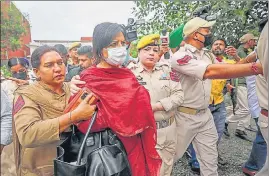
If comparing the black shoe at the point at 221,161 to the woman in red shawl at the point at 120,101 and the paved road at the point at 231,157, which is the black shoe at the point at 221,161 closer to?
the paved road at the point at 231,157

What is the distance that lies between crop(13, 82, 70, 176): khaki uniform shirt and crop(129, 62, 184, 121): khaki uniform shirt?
1129 mm

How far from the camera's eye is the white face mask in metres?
1.67

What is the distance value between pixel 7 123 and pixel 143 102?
3.06 feet

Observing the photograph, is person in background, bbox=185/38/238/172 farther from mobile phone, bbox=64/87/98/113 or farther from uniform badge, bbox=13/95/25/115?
uniform badge, bbox=13/95/25/115

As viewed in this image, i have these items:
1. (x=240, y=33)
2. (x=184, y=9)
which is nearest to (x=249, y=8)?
(x=240, y=33)

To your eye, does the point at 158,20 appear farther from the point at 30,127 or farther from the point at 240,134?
the point at 30,127

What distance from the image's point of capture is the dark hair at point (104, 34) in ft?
5.49

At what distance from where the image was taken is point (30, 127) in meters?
1.50

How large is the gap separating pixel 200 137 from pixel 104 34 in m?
1.62

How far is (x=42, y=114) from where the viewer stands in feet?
5.33

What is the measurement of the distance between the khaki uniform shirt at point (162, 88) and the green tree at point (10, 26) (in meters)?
1.26

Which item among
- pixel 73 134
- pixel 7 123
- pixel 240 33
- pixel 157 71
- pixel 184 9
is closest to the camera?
pixel 73 134

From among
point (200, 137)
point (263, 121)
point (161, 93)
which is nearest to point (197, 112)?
point (200, 137)

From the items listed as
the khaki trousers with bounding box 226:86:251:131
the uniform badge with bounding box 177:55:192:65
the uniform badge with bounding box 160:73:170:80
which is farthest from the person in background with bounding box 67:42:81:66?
the khaki trousers with bounding box 226:86:251:131
